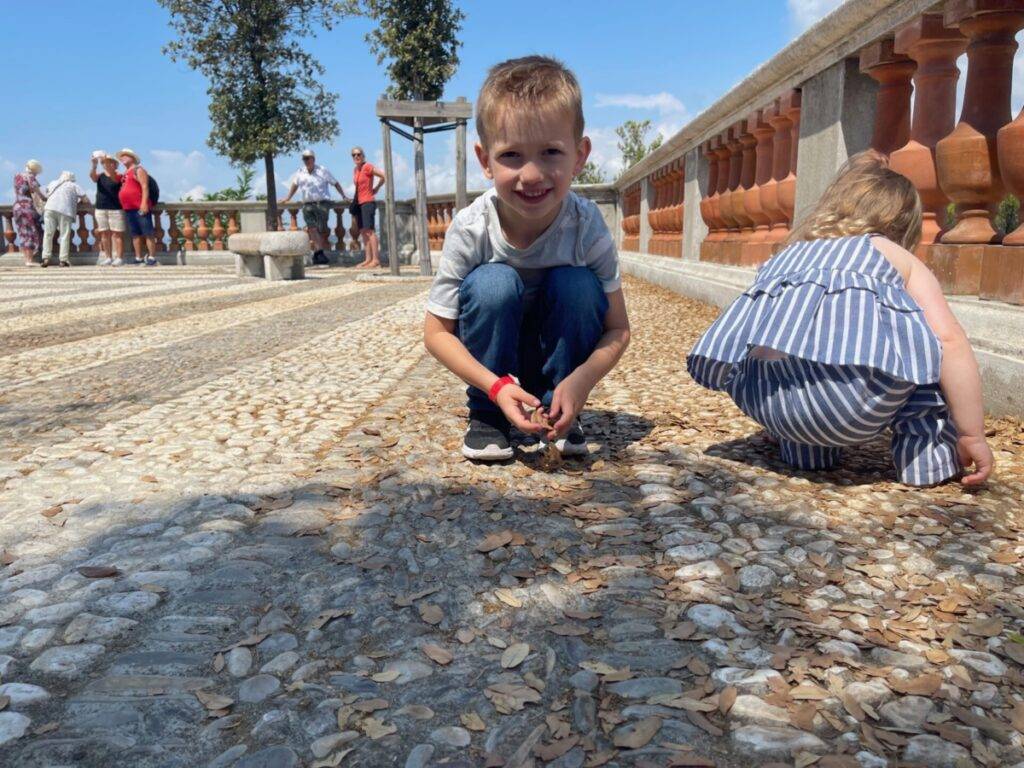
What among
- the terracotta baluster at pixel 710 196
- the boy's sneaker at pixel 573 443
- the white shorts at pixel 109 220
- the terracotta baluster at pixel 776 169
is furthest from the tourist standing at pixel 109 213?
the boy's sneaker at pixel 573 443

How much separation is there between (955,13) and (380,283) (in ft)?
27.3

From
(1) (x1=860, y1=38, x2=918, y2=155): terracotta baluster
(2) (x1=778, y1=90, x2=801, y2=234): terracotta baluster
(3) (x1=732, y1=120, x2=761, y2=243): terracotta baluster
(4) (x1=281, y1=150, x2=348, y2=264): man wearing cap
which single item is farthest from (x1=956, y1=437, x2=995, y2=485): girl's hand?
(4) (x1=281, y1=150, x2=348, y2=264): man wearing cap

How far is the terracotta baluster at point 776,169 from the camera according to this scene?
5.22 meters

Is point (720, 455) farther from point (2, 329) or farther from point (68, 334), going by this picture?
point (2, 329)

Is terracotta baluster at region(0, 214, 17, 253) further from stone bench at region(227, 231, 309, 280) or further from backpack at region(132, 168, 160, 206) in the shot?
stone bench at region(227, 231, 309, 280)

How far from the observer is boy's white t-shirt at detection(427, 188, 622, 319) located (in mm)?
2342

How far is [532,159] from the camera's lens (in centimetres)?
208

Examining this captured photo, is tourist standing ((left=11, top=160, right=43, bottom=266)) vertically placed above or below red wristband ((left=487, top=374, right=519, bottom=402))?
above

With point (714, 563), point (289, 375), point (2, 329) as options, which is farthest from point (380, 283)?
point (714, 563)

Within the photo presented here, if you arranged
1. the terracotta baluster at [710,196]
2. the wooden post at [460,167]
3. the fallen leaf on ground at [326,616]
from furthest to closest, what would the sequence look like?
the wooden post at [460,167] → the terracotta baluster at [710,196] → the fallen leaf on ground at [326,616]

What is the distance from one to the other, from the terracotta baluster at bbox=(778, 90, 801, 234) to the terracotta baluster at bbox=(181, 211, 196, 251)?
601 inches

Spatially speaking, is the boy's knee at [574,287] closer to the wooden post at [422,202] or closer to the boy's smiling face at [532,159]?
the boy's smiling face at [532,159]

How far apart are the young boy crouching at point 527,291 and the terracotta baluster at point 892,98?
7.07 feet

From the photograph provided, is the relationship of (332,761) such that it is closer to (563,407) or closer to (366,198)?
(563,407)
